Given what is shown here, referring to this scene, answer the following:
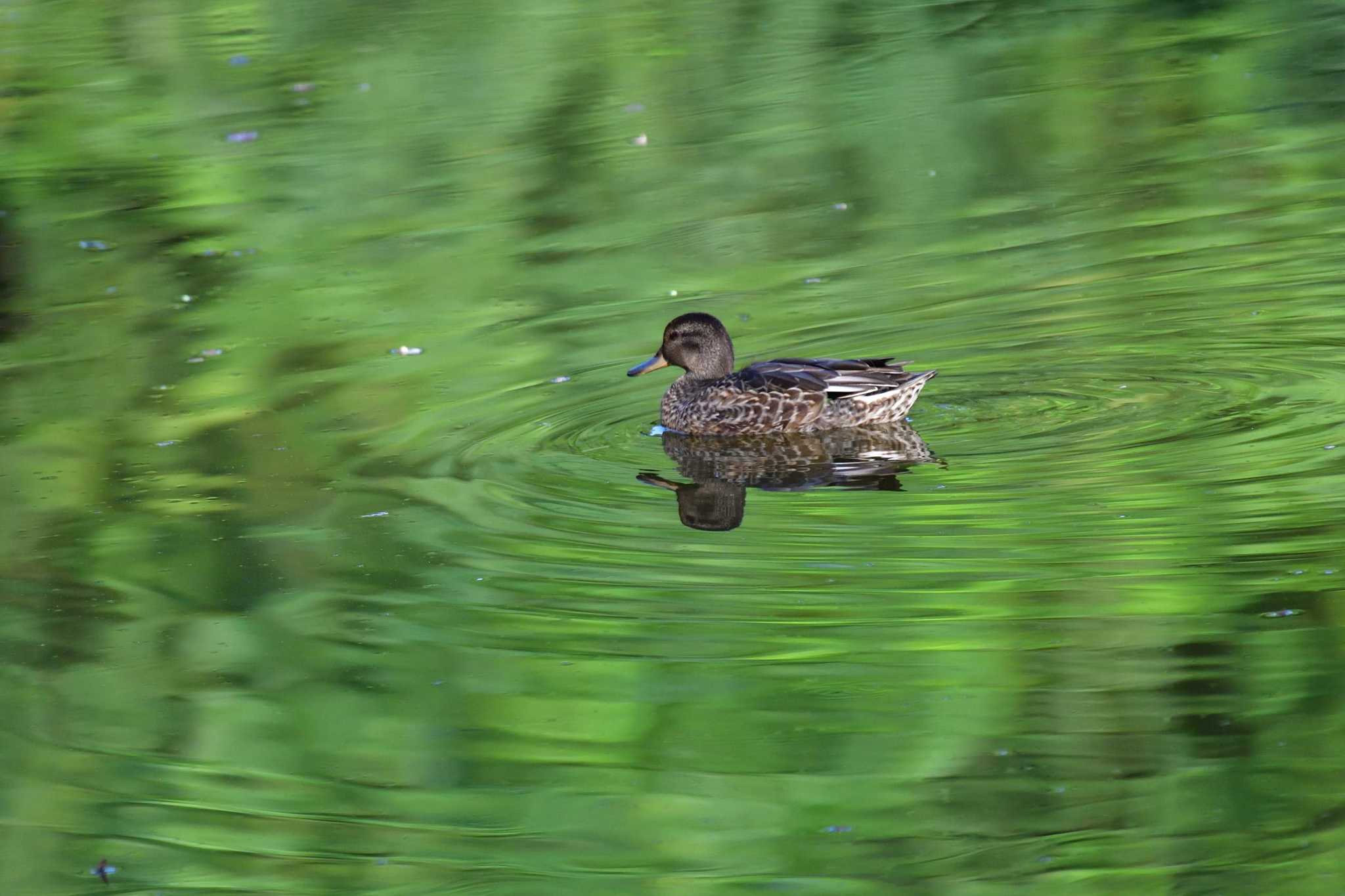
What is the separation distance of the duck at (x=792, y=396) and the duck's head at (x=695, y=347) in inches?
1.8

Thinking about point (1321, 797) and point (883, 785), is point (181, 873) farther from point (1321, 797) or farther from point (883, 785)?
point (1321, 797)

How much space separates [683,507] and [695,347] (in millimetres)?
2051

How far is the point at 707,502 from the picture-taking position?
8.11 meters

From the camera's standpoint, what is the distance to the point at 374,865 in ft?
17.4

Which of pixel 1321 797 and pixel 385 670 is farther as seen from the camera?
pixel 385 670

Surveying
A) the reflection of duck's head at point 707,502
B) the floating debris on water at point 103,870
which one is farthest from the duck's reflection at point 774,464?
the floating debris on water at point 103,870

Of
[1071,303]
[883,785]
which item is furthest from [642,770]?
[1071,303]

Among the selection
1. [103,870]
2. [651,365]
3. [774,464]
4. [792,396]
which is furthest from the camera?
[651,365]

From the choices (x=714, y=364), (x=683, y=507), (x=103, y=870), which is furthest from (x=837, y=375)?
(x=103, y=870)

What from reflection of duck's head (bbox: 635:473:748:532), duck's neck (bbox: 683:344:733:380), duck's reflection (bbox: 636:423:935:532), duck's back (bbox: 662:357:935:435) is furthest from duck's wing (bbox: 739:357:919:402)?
reflection of duck's head (bbox: 635:473:748:532)

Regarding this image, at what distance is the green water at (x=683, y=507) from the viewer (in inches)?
214

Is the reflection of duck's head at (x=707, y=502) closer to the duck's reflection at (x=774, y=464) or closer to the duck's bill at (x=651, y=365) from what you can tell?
the duck's reflection at (x=774, y=464)

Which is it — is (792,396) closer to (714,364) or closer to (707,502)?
(714,364)

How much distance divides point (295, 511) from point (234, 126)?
9587 millimetres
